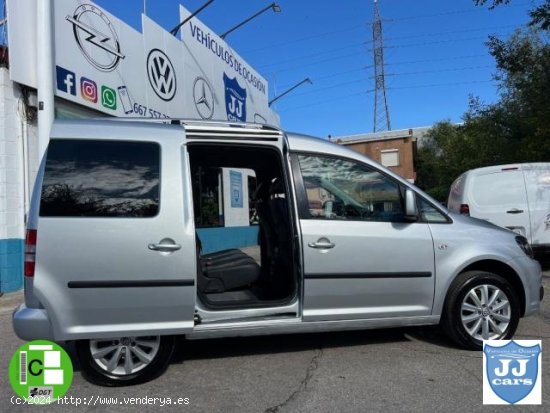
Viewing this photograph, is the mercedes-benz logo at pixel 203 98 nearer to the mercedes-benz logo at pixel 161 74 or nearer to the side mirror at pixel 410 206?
the mercedes-benz logo at pixel 161 74

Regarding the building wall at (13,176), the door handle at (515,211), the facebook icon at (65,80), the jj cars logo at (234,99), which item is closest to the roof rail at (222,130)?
the building wall at (13,176)

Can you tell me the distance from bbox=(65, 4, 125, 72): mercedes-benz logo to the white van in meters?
7.40

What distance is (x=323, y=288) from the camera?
467 centimetres

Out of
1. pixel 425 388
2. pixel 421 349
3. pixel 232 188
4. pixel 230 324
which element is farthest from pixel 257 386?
pixel 232 188

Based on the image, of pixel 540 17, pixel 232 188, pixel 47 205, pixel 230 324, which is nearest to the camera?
pixel 47 205

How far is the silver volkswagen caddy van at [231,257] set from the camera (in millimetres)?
4117

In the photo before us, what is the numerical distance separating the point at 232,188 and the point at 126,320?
1212cm

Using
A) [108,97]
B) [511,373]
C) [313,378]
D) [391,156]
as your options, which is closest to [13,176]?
[108,97]

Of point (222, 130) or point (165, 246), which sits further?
point (222, 130)

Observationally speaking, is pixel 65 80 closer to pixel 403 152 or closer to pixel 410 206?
pixel 410 206

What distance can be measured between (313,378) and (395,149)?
3744cm

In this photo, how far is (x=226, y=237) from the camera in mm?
15242

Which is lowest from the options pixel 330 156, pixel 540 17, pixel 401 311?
pixel 401 311

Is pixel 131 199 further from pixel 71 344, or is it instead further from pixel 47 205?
pixel 71 344
